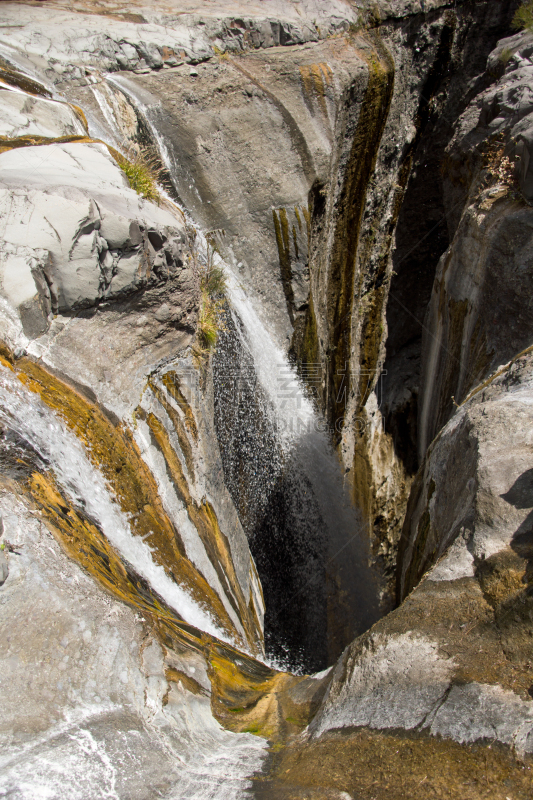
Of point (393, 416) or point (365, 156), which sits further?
point (393, 416)

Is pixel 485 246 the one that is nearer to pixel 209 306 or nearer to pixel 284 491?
pixel 209 306

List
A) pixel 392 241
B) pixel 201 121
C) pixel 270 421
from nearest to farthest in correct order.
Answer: pixel 201 121, pixel 270 421, pixel 392 241

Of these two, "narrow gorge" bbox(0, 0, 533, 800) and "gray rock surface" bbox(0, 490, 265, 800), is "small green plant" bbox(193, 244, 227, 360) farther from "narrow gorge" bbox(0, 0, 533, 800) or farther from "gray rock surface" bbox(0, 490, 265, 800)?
"gray rock surface" bbox(0, 490, 265, 800)

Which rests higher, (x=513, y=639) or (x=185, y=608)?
(x=185, y=608)

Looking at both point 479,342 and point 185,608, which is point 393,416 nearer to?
point 479,342

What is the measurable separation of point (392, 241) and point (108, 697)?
20.8ft

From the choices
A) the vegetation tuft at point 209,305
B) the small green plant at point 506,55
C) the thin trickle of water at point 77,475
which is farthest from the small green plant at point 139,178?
the small green plant at point 506,55

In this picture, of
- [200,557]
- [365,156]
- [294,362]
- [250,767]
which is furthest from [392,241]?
[250,767]

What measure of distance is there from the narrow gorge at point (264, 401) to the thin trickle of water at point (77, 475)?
2 cm

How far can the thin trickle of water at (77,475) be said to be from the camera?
99.8 inches

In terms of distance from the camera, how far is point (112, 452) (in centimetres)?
301

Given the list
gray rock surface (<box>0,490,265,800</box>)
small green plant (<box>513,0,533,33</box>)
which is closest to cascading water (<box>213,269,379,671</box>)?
gray rock surface (<box>0,490,265,800</box>)

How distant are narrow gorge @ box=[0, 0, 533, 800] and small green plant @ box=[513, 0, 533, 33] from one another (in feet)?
0.09

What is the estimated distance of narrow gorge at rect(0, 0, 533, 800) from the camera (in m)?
2.05
